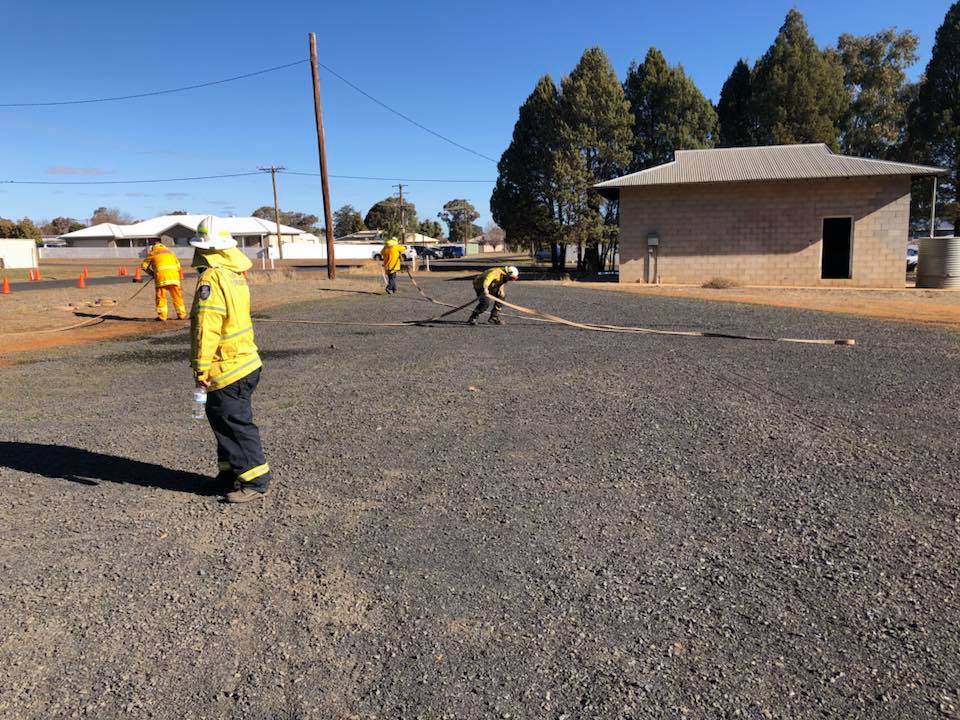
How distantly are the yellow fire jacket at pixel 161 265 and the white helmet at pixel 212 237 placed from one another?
30.8 feet

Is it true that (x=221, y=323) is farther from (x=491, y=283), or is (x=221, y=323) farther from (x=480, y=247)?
(x=480, y=247)

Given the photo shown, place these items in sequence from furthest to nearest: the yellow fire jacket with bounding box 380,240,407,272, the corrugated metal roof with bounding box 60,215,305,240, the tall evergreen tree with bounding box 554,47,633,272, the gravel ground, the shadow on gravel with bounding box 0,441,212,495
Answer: the corrugated metal roof with bounding box 60,215,305,240 → the tall evergreen tree with bounding box 554,47,633,272 → the yellow fire jacket with bounding box 380,240,407,272 → the shadow on gravel with bounding box 0,441,212,495 → the gravel ground

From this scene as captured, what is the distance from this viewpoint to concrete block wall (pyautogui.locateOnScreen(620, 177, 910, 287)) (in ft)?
83.0

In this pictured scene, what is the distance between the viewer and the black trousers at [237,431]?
4301 millimetres

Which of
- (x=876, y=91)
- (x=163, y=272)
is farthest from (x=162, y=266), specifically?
(x=876, y=91)

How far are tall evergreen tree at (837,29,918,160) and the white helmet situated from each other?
48163 mm

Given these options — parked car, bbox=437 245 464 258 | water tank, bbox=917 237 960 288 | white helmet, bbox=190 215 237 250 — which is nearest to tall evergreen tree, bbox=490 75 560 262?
water tank, bbox=917 237 960 288

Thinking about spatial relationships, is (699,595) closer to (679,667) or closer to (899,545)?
(679,667)

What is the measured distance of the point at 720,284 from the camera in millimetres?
25562

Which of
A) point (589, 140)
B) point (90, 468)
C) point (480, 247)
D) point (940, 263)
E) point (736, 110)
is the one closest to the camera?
point (90, 468)

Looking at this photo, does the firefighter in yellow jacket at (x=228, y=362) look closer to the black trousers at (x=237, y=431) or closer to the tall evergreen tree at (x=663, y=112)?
the black trousers at (x=237, y=431)

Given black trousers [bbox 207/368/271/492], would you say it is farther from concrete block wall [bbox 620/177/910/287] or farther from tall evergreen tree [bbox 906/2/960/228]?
tall evergreen tree [bbox 906/2/960/228]

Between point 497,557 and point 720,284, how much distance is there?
23846 millimetres

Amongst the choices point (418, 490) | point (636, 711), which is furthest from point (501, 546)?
point (636, 711)
